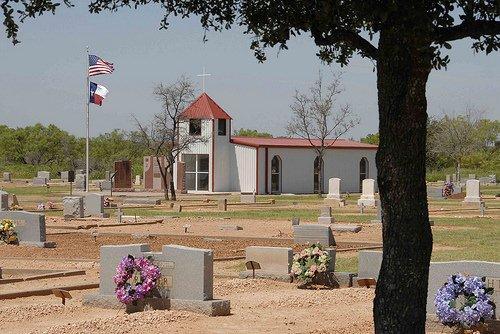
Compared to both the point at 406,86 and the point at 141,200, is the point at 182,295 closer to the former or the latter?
the point at 406,86

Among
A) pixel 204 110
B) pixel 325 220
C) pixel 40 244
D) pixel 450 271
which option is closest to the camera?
pixel 450 271

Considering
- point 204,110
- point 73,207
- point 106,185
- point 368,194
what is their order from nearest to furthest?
point 73,207 → point 368,194 → point 204,110 → point 106,185

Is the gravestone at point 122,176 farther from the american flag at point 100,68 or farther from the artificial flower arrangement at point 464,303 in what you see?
the artificial flower arrangement at point 464,303

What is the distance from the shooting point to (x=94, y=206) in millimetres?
41062

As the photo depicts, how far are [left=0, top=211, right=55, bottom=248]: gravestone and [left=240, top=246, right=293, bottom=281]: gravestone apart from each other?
8740 millimetres

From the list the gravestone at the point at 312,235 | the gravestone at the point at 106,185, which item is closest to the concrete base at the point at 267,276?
the gravestone at the point at 312,235

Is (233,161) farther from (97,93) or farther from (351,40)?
(351,40)

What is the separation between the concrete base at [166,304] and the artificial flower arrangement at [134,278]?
15 cm

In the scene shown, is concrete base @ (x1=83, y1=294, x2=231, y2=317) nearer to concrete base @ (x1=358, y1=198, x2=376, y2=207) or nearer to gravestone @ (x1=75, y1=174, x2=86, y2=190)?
concrete base @ (x1=358, y1=198, x2=376, y2=207)

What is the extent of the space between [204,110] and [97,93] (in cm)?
1324

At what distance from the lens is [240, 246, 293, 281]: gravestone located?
19.1 m

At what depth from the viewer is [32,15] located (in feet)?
28.3

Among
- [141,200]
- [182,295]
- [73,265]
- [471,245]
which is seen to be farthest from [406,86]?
[141,200]

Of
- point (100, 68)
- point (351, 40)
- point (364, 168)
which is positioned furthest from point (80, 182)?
point (351, 40)
